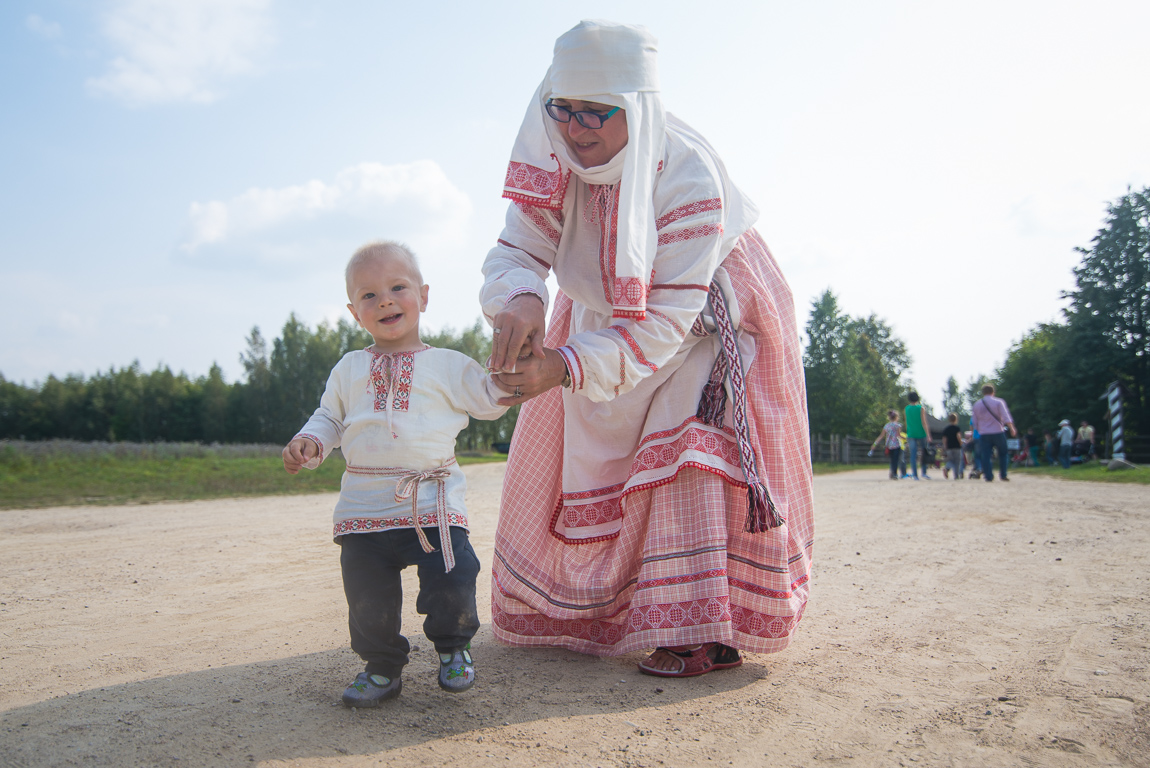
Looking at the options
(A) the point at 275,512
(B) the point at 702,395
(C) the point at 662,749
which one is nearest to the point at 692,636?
(C) the point at 662,749

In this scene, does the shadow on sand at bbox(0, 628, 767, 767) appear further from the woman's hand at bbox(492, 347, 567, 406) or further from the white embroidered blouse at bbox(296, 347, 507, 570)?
the woman's hand at bbox(492, 347, 567, 406)

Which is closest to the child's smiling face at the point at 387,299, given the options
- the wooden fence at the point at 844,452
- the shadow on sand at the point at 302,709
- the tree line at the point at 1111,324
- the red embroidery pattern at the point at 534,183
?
the red embroidery pattern at the point at 534,183

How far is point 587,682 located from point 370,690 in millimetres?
754

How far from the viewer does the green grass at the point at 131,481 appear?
10.9 metres

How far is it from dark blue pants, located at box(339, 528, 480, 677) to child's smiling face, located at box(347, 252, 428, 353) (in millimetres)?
673

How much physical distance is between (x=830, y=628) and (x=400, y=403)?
2226mm

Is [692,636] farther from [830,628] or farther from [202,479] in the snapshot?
A: [202,479]

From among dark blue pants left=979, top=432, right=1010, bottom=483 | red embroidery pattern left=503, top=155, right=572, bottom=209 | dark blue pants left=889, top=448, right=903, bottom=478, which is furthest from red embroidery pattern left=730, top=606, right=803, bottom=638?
dark blue pants left=889, top=448, right=903, bottom=478

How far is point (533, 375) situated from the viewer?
236cm

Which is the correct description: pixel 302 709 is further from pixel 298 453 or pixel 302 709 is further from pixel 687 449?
pixel 687 449

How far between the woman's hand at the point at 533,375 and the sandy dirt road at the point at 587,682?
997 mm

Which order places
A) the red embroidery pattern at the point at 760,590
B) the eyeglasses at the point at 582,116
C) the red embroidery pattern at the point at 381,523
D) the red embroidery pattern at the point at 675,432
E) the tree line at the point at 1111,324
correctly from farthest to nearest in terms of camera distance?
the tree line at the point at 1111,324
the red embroidery pattern at the point at 675,432
the red embroidery pattern at the point at 760,590
the eyeglasses at the point at 582,116
the red embroidery pattern at the point at 381,523

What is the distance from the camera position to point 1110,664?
9.05 feet

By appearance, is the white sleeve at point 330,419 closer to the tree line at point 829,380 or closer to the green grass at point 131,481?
the green grass at point 131,481
